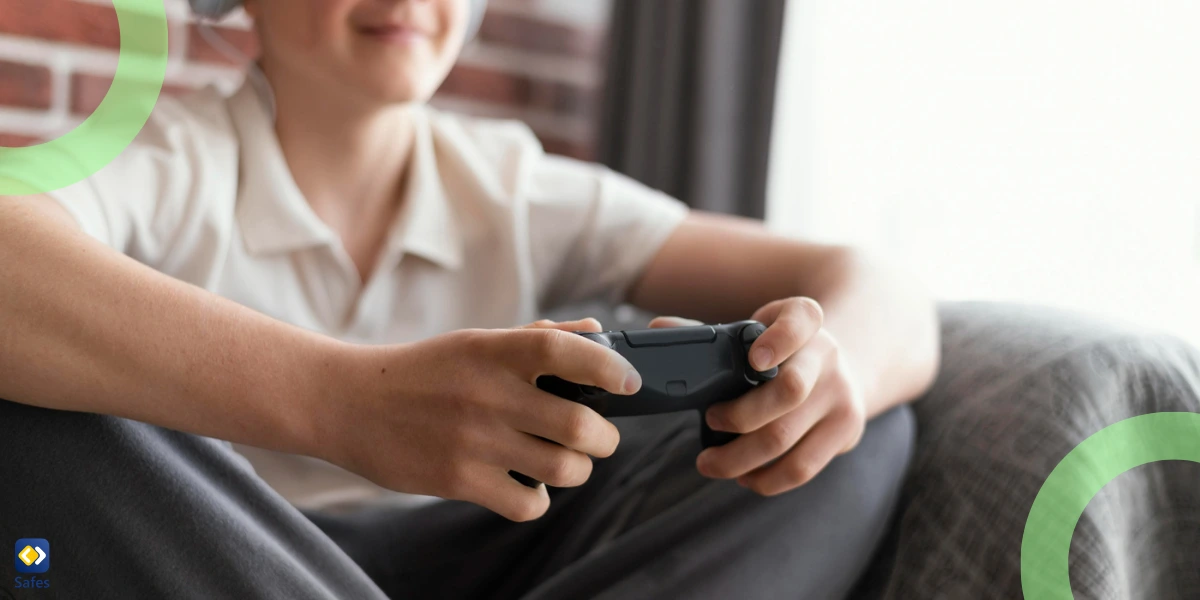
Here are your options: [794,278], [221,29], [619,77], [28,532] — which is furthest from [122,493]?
[619,77]

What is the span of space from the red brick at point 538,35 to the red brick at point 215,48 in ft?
1.12

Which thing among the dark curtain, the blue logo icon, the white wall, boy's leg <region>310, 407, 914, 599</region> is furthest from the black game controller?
the dark curtain

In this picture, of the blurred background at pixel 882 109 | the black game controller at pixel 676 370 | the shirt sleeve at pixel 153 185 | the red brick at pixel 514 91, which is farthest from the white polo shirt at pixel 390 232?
the red brick at pixel 514 91

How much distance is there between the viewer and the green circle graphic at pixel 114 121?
0.51 meters

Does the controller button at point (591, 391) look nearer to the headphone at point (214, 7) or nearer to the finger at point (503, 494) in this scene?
the finger at point (503, 494)

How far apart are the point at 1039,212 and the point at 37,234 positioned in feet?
3.13

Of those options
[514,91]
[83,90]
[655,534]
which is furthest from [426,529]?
[514,91]

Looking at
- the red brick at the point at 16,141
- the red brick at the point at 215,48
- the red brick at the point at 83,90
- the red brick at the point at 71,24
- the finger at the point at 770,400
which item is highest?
the red brick at the point at 71,24

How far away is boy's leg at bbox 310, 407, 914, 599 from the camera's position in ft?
1.86

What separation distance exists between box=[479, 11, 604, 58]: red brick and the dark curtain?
0.09m

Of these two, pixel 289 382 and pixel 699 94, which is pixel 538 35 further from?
pixel 289 382

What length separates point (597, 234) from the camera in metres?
0.83

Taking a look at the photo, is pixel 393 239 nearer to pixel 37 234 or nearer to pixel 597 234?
pixel 597 234

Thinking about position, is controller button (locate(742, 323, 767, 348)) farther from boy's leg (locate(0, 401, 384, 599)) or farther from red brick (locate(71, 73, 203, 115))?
red brick (locate(71, 73, 203, 115))
